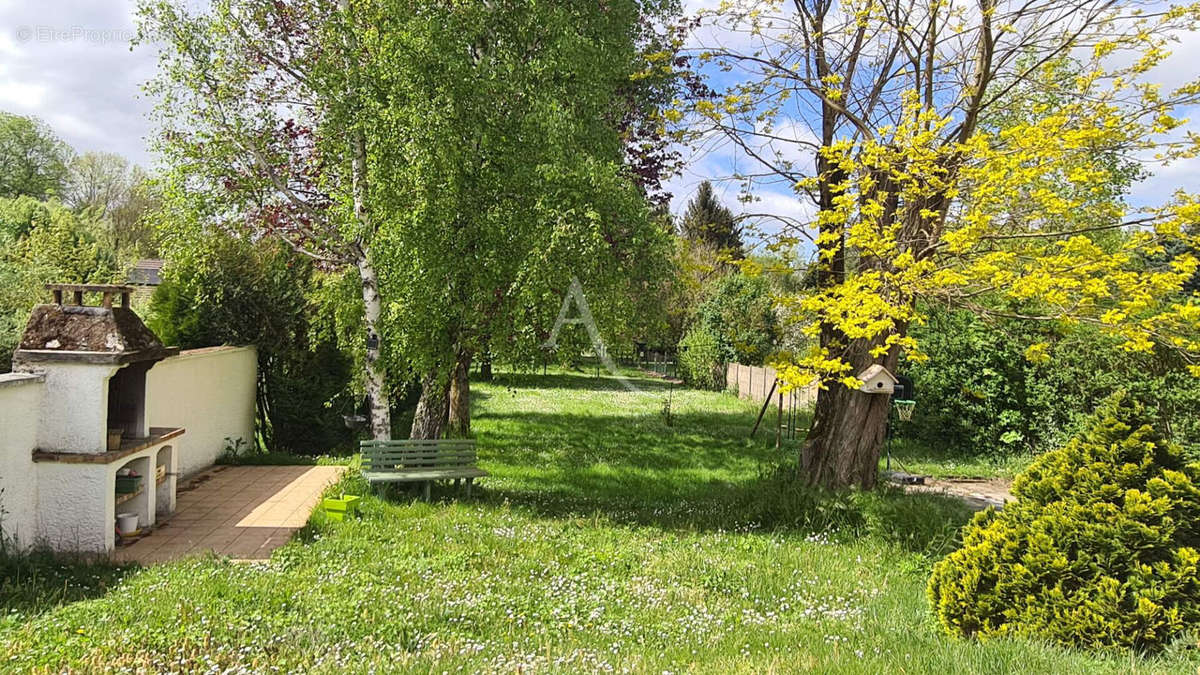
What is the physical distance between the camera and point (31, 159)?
123 ft

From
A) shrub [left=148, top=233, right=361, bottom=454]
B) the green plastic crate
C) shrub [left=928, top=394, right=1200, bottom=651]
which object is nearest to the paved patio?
the green plastic crate

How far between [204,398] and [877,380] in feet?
28.7

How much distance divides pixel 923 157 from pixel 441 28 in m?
5.34

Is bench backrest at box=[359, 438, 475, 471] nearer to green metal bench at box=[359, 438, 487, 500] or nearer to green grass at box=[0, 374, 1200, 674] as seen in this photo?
green metal bench at box=[359, 438, 487, 500]

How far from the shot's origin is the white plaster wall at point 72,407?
224 inches

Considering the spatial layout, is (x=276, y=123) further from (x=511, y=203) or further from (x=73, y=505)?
(x=73, y=505)

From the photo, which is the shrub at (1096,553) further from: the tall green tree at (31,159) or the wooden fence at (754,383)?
the tall green tree at (31,159)

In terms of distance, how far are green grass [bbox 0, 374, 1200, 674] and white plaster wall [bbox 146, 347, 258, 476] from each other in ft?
9.69

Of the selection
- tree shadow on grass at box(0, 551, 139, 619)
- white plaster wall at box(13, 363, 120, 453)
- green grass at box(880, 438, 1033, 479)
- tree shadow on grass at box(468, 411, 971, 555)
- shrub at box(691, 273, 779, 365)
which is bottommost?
green grass at box(880, 438, 1033, 479)

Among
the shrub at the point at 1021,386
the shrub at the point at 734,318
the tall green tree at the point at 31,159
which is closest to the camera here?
the shrub at the point at 1021,386

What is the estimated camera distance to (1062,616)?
12.6ft

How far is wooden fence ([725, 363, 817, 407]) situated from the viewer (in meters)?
20.0

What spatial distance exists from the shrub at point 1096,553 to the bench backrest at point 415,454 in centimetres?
570

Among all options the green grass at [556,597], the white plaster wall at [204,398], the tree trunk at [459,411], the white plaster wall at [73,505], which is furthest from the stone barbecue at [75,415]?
the tree trunk at [459,411]
